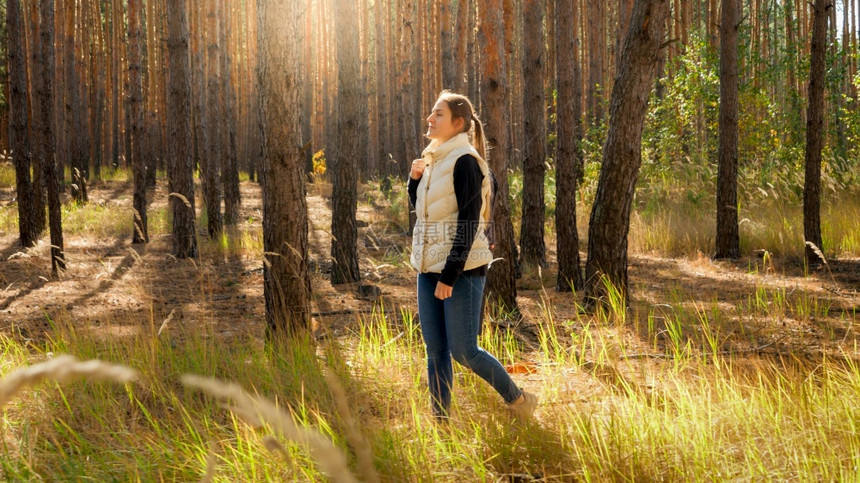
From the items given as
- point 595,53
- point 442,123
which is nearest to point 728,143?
A: point 442,123

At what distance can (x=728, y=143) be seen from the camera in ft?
34.0

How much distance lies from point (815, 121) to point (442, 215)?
711 centimetres

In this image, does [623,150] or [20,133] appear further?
[20,133]

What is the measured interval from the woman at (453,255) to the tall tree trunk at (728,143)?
7.81 metres

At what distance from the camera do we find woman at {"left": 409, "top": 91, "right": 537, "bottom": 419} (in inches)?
137

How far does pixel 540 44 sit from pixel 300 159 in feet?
16.1

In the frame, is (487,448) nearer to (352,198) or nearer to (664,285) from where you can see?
(664,285)

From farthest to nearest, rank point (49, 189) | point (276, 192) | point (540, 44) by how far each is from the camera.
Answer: point (49, 189) → point (540, 44) → point (276, 192)

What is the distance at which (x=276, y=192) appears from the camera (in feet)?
16.0

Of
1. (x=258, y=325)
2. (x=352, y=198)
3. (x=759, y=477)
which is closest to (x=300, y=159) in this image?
(x=258, y=325)

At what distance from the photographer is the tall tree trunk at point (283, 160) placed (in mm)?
4801

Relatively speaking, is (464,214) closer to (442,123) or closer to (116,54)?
(442,123)

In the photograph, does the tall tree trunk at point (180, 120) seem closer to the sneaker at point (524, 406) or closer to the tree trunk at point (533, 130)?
the tree trunk at point (533, 130)

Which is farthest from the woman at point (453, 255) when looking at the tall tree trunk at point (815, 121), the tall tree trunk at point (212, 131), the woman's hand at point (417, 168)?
the tall tree trunk at point (212, 131)
